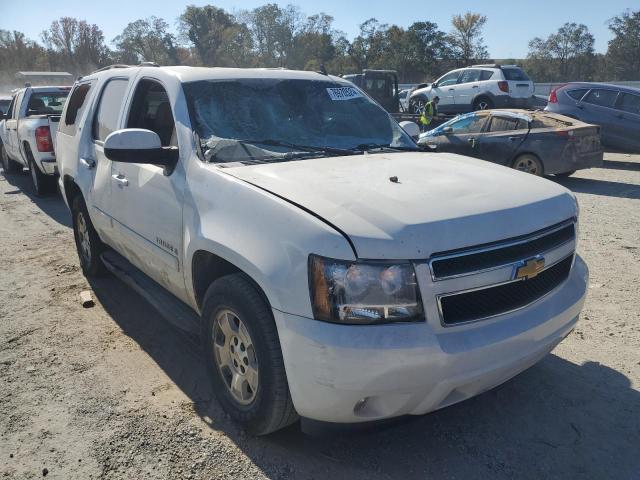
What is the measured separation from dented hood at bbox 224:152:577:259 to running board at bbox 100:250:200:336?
106 cm

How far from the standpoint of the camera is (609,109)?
1273 centimetres

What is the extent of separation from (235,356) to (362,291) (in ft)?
3.11

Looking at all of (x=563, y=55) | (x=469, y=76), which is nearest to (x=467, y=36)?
(x=563, y=55)

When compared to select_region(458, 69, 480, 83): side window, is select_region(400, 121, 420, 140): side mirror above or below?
below

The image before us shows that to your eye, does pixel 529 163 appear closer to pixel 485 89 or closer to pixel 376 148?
pixel 376 148

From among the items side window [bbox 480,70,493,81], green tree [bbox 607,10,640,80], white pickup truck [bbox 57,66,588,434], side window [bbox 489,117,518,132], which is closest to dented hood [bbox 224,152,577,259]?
white pickup truck [bbox 57,66,588,434]

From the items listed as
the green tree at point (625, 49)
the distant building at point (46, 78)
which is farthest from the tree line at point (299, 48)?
the distant building at point (46, 78)

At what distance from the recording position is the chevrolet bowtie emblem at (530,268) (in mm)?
2451

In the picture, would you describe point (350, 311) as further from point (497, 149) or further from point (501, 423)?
point (497, 149)

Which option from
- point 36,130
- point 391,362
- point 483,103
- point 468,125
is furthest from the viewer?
point 483,103

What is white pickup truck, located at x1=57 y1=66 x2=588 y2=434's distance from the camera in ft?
7.27

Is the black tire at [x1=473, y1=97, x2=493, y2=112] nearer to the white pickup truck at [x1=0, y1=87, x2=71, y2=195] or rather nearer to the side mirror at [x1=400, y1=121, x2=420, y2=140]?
the white pickup truck at [x1=0, y1=87, x2=71, y2=195]

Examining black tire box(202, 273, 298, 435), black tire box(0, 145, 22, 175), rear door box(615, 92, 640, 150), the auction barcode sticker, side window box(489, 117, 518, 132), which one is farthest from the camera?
black tire box(0, 145, 22, 175)

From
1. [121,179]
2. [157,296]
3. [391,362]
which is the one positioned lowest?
[157,296]
